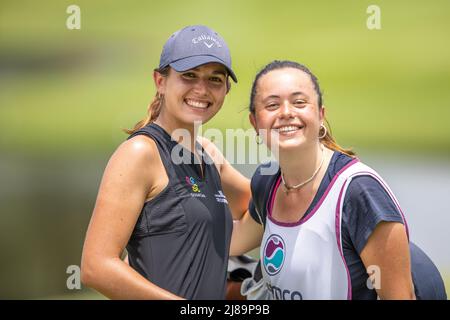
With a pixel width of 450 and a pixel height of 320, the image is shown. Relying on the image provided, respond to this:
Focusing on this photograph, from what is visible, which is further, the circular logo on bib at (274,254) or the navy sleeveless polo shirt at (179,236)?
the circular logo on bib at (274,254)

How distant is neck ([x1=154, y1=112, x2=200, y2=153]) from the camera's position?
1.68 m

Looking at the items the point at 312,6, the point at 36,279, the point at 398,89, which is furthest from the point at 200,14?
the point at 36,279

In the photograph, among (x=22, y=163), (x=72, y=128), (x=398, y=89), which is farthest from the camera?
(x=398, y=89)

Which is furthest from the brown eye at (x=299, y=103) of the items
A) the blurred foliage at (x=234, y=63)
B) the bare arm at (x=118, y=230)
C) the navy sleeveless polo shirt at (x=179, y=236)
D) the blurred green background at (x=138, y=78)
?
the blurred foliage at (x=234, y=63)

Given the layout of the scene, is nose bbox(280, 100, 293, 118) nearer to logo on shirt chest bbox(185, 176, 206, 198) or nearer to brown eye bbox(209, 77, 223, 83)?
brown eye bbox(209, 77, 223, 83)

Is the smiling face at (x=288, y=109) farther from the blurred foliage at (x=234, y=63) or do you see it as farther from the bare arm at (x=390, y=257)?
the blurred foliage at (x=234, y=63)

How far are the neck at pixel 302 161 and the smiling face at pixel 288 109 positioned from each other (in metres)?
0.03

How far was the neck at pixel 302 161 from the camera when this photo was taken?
65.4 inches

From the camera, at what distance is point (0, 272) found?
407 cm

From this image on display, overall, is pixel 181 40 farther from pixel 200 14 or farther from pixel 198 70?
pixel 200 14

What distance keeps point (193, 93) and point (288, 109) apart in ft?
1.00

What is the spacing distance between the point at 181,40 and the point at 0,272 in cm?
320

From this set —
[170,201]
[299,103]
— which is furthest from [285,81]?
[170,201]

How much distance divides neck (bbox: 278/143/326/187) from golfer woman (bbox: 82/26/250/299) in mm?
244
